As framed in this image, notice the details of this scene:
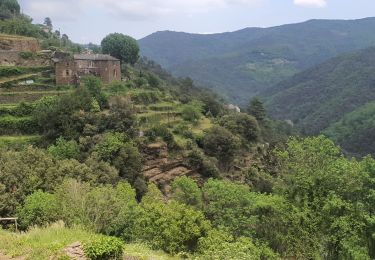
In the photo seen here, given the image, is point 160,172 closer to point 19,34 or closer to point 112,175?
point 112,175

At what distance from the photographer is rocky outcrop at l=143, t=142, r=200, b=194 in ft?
137

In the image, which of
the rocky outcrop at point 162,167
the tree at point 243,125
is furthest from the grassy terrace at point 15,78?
the tree at point 243,125

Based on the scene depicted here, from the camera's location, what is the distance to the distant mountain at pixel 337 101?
117 metres

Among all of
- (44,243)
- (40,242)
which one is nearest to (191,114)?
(40,242)

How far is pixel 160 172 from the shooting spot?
4272 cm

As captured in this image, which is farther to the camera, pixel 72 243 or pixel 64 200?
pixel 64 200

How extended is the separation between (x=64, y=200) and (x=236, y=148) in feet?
97.2

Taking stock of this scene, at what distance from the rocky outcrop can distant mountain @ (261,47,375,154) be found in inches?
2741

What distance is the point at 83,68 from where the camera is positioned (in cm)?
5634

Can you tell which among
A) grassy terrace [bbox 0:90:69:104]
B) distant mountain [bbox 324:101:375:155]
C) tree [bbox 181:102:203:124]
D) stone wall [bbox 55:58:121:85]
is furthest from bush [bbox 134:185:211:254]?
distant mountain [bbox 324:101:375:155]

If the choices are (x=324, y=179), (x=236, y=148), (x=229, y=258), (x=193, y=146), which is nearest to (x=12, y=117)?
(x=193, y=146)

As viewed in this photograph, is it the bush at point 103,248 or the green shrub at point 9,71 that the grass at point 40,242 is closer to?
the bush at point 103,248

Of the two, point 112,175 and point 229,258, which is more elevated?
point 229,258

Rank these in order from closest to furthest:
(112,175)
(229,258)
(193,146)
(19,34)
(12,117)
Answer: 1. (229,258)
2. (112,175)
3. (12,117)
4. (193,146)
5. (19,34)
